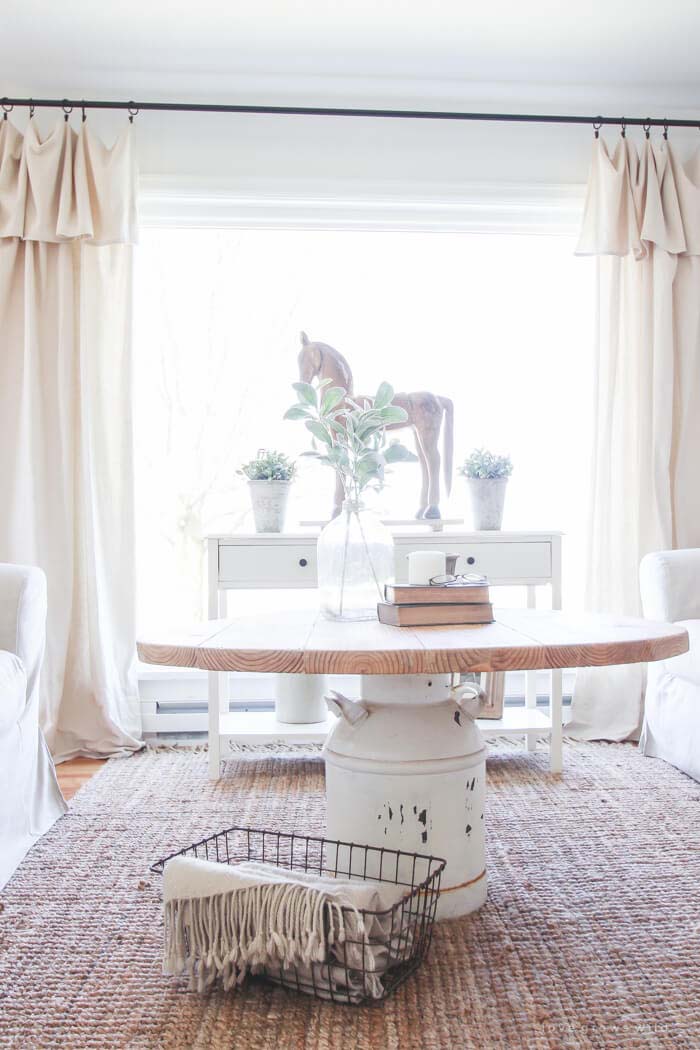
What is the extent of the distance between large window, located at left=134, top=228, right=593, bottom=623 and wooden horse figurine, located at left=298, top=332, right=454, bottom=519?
438 millimetres

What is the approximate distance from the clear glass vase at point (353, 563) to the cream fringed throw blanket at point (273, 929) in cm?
55

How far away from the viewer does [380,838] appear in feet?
4.94

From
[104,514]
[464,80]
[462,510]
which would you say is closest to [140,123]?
[464,80]

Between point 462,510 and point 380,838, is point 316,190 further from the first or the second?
point 380,838

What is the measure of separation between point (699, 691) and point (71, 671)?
200 centimetres

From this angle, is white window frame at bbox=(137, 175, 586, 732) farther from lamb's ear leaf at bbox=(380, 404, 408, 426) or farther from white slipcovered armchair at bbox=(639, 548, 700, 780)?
lamb's ear leaf at bbox=(380, 404, 408, 426)

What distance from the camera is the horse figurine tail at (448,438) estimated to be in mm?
2801

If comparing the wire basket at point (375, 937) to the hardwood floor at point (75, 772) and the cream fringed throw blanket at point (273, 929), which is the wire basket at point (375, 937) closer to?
the cream fringed throw blanket at point (273, 929)

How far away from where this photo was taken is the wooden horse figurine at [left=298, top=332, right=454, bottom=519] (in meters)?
2.73

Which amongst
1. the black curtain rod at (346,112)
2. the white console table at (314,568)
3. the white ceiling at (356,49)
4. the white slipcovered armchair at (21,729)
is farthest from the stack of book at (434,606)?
the black curtain rod at (346,112)

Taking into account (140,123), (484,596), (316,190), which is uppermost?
(140,123)

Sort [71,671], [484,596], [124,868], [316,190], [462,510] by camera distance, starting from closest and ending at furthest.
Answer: [484,596]
[124,868]
[71,671]
[316,190]
[462,510]

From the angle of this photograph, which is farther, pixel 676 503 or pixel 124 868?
pixel 676 503

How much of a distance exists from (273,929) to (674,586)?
1786 millimetres
